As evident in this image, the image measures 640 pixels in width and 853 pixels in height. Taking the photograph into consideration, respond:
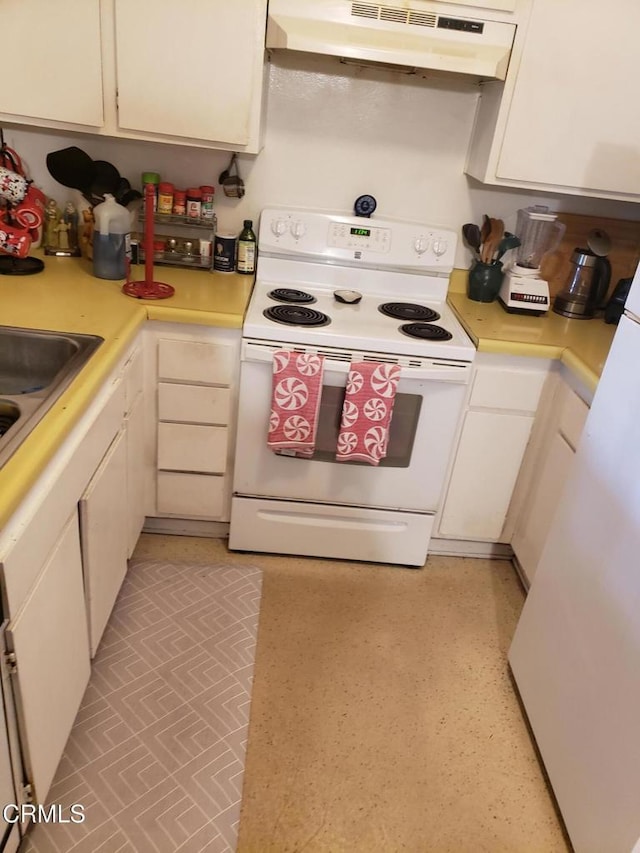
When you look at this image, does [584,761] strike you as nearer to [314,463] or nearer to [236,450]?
[314,463]

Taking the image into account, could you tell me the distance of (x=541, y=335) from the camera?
226 centimetres

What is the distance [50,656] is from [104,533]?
1.39 ft

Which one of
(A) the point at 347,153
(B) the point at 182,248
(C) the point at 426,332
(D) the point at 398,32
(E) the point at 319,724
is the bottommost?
(E) the point at 319,724

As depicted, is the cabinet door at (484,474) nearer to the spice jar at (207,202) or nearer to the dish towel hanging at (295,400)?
the dish towel hanging at (295,400)

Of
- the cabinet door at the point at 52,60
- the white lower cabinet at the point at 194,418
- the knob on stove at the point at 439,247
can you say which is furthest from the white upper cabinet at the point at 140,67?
the knob on stove at the point at 439,247

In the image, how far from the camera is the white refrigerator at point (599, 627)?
136 cm

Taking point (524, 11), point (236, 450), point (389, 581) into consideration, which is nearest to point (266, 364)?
point (236, 450)

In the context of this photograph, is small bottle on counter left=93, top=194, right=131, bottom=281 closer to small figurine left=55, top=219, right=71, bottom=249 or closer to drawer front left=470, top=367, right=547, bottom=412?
small figurine left=55, top=219, right=71, bottom=249

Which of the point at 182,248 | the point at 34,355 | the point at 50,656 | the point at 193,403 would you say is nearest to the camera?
the point at 50,656

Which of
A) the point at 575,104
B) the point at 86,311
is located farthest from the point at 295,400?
the point at 575,104

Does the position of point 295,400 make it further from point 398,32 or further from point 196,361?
point 398,32

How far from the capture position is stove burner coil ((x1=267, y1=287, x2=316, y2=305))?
2348 millimetres

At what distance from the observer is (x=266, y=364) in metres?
2.12

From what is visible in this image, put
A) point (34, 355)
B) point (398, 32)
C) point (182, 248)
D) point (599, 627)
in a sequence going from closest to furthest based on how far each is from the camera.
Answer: point (599, 627)
point (34, 355)
point (398, 32)
point (182, 248)
